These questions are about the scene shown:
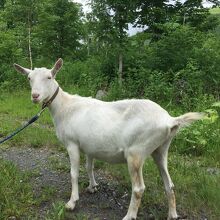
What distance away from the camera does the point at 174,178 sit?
6195mm

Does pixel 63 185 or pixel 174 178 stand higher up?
pixel 174 178

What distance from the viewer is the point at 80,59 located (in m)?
19.8

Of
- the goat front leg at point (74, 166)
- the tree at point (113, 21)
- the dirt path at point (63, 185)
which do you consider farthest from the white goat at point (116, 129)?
the tree at point (113, 21)

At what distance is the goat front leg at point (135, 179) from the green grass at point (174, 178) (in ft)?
1.36

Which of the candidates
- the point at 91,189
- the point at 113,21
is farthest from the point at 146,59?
the point at 91,189

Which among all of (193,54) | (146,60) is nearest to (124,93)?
(146,60)

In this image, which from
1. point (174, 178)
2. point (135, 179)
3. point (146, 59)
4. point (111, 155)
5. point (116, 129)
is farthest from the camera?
point (146, 59)

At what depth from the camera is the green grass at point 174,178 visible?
17.4 ft

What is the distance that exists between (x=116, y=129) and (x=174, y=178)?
5.64 feet

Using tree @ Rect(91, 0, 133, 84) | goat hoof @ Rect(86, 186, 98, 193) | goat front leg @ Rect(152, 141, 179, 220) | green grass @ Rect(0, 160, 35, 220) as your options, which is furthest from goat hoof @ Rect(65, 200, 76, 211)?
tree @ Rect(91, 0, 133, 84)

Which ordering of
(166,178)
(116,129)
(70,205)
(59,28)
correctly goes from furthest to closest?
(59,28) < (70,205) < (166,178) < (116,129)

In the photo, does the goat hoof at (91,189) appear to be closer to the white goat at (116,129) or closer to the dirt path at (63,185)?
the dirt path at (63,185)

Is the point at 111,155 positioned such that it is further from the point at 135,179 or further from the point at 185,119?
the point at 185,119

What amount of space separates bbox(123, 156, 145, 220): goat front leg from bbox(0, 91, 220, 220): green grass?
1.36 feet
